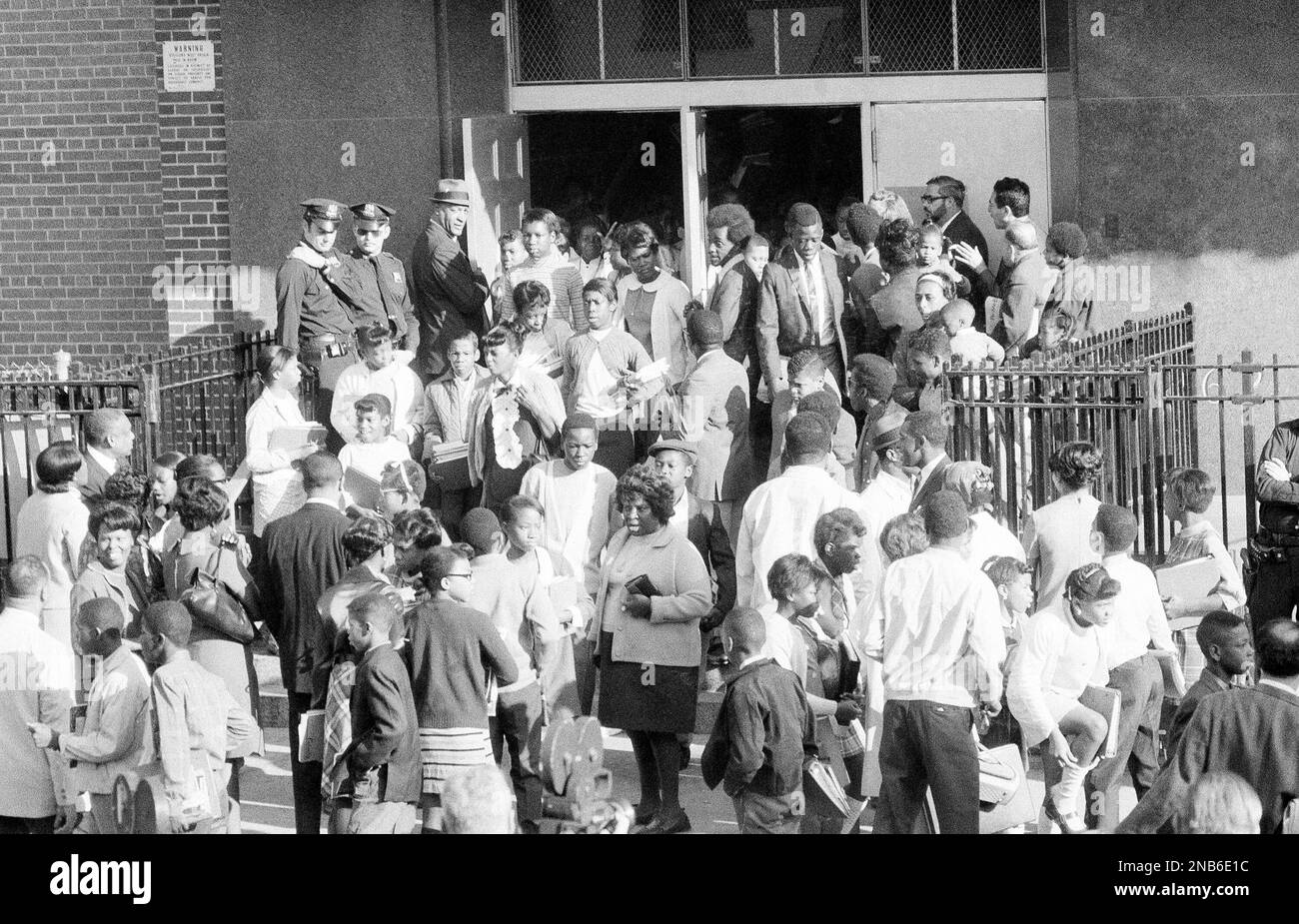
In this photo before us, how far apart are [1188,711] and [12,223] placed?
1014cm

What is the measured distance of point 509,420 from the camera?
30.5 feet

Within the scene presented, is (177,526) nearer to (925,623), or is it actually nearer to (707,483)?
(707,483)

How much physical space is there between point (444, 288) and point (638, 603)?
12.5 feet

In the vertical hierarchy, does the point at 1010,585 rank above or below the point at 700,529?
below

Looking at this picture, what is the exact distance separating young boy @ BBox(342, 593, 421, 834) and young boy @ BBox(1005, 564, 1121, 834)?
2183 mm

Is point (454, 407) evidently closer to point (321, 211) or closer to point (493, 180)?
point (321, 211)

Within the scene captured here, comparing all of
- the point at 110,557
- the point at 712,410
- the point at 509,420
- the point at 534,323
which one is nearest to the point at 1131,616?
the point at 712,410

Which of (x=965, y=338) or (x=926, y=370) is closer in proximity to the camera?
(x=926, y=370)

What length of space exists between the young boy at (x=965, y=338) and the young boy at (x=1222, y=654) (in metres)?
3.04

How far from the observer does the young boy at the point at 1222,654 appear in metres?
6.32

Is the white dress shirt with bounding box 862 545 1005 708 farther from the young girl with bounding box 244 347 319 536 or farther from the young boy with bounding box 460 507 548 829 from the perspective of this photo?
the young girl with bounding box 244 347 319 536

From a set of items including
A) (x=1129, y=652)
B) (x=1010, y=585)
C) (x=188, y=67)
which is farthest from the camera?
(x=188, y=67)

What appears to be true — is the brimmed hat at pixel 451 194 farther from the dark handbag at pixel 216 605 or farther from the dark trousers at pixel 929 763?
the dark trousers at pixel 929 763
